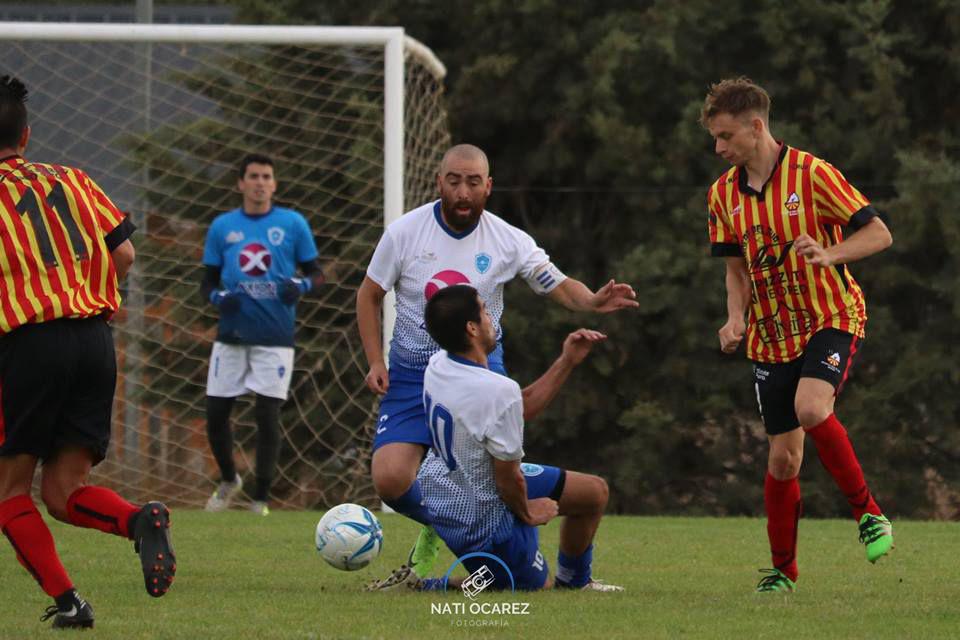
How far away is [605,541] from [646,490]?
5.17 metres

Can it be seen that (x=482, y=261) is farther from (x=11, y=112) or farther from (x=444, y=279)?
(x=11, y=112)

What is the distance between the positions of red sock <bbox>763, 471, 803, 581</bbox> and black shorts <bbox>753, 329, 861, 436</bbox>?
22 centimetres

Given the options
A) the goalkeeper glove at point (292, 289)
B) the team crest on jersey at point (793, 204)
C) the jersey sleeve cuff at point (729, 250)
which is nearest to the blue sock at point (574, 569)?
the jersey sleeve cuff at point (729, 250)

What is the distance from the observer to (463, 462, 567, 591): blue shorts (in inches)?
225

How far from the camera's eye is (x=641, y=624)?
196 inches

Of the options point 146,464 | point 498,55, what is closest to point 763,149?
point 146,464

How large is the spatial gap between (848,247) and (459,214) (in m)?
1.55

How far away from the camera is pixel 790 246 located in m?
6.09

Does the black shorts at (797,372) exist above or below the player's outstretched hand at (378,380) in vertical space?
above

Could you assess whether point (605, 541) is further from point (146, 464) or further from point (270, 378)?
point (146, 464)

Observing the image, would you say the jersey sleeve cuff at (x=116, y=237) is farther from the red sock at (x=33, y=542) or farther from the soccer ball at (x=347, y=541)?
the soccer ball at (x=347, y=541)

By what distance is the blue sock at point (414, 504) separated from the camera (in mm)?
5961

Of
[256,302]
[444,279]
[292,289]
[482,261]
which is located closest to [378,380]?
[444,279]

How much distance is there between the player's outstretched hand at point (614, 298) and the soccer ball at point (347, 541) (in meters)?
1.26
